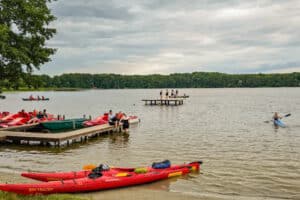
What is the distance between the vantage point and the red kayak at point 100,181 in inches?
406

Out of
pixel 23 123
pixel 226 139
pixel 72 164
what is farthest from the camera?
pixel 23 123

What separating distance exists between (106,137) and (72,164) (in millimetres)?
9523

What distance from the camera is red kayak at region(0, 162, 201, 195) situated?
10.3 meters

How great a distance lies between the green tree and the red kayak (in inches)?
294

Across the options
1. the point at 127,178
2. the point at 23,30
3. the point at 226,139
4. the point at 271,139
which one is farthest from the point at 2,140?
the point at 271,139

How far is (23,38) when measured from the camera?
18.1m

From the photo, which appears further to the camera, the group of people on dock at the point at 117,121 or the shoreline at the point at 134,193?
the group of people on dock at the point at 117,121

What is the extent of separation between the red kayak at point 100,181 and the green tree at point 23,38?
746 centimetres

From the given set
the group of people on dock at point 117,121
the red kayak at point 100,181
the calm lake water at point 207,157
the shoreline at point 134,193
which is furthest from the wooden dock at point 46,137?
the red kayak at point 100,181

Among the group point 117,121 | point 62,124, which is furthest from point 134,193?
point 62,124

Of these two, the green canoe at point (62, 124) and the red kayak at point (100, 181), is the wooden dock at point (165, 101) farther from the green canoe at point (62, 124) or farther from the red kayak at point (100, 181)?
the red kayak at point (100, 181)

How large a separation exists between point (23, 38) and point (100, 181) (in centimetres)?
1011

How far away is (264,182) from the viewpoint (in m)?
14.1

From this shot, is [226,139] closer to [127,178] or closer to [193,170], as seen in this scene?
[193,170]
